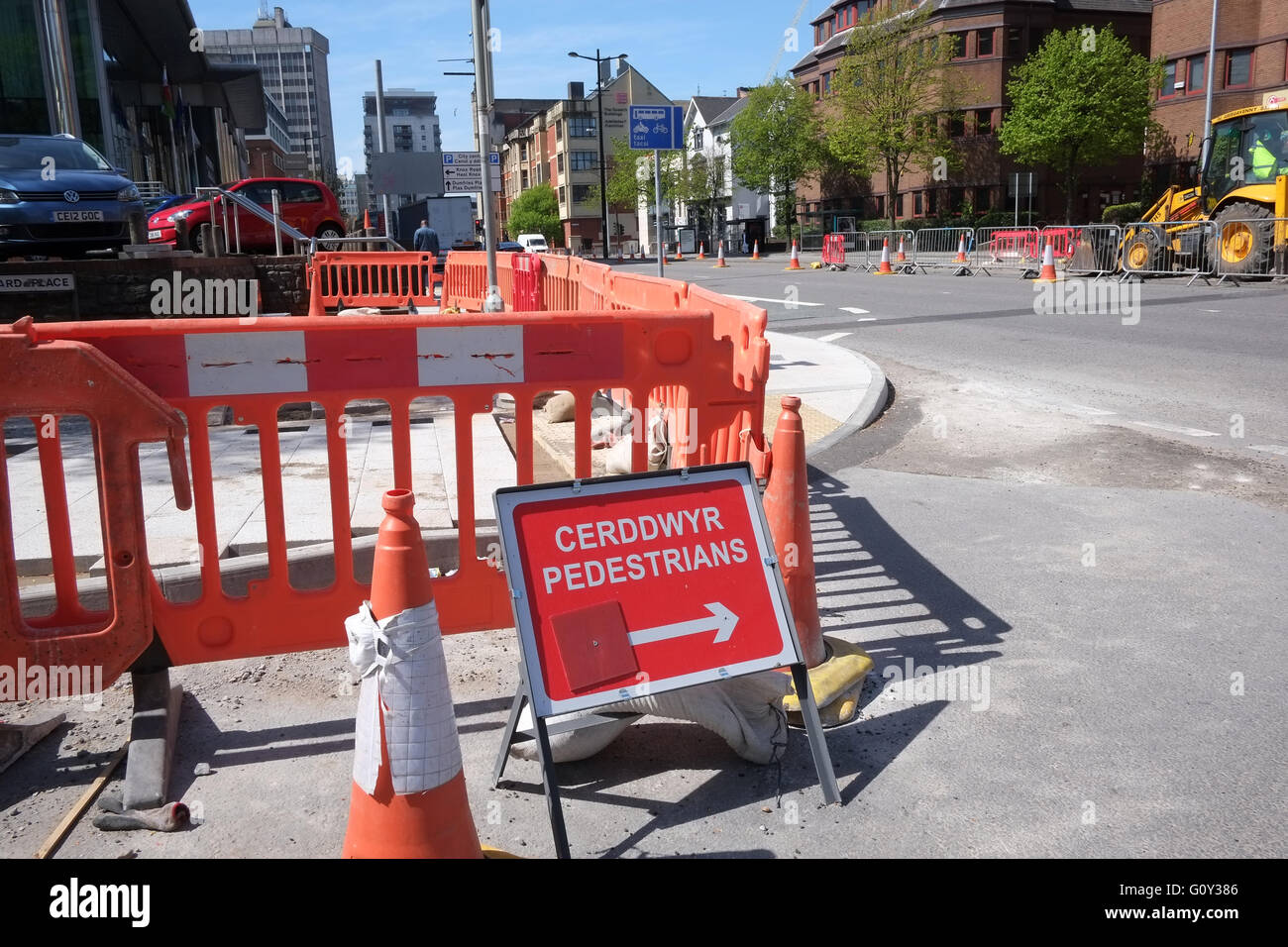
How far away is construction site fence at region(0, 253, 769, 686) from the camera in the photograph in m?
3.30

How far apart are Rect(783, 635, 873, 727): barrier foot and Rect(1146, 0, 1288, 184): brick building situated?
164ft

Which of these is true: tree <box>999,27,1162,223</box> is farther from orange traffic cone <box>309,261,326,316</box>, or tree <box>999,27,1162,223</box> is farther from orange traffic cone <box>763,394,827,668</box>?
orange traffic cone <box>763,394,827,668</box>

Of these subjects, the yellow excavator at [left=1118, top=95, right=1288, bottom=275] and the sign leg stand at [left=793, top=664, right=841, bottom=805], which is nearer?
the sign leg stand at [left=793, top=664, right=841, bottom=805]

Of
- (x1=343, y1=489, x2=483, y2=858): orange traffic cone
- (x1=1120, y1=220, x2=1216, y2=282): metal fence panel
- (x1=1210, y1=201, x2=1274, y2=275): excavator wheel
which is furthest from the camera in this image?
(x1=1120, y1=220, x2=1216, y2=282): metal fence panel

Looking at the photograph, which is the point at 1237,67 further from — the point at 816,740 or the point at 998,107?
the point at 816,740

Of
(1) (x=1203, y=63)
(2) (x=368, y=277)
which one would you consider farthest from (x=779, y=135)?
(2) (x=368, y=277)

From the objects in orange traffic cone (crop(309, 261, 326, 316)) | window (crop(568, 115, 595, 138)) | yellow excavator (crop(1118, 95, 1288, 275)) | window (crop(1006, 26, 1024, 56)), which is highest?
window (crop(568, 115, 595, 138))

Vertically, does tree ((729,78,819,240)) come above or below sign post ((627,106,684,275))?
above

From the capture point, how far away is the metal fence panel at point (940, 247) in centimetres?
3331

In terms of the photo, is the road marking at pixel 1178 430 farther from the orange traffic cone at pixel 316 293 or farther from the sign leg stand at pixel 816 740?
the orange traffic cone at pixel 316 293

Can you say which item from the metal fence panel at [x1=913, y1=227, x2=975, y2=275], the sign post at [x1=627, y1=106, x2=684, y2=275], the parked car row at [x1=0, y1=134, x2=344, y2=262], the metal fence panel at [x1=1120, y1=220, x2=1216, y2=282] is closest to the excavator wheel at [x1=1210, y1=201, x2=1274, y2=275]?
the metal fence panel at [x1=1120, y1=220, x2=1216, y2=282]

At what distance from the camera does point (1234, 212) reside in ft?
70.7

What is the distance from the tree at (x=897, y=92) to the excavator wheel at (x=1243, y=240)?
1369 inches

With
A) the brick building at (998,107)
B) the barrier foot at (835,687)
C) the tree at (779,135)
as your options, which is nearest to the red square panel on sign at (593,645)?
the barrier foot at (835,687)
